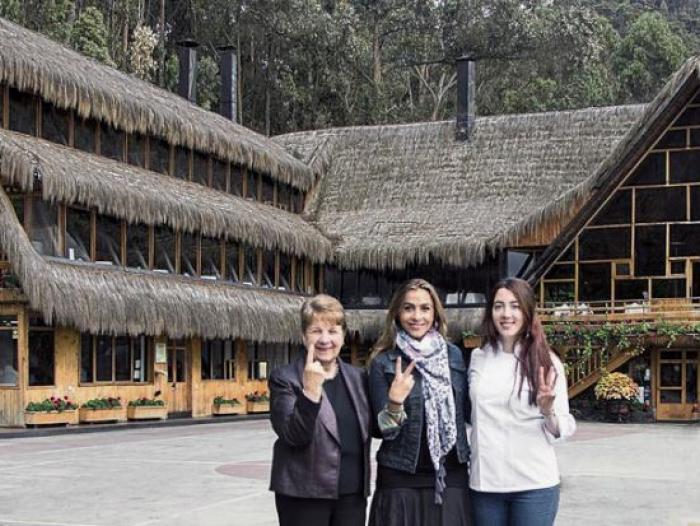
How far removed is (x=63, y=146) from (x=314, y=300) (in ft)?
74.0

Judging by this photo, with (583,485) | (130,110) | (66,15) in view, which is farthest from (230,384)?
(66,15)

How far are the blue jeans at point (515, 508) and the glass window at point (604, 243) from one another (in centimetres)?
2688

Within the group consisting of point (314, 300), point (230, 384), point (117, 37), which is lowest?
point (230, 384)

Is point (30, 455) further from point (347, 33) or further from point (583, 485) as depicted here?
point (347, 33)

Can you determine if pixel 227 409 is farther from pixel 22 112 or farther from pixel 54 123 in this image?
pixel 22 112

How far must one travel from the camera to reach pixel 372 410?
553 cm

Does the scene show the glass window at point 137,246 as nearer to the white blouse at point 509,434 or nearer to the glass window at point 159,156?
the glass window at point 159,156

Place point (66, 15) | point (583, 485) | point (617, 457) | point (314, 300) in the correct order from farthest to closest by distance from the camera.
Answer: point (66, 15), point (617, 457), point (583, 485), point (314, 300)

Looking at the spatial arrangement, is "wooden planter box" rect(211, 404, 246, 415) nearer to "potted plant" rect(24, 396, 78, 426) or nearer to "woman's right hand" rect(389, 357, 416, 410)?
"potted plant" rect(24, 396, 78, 426)

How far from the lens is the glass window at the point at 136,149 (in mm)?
29766

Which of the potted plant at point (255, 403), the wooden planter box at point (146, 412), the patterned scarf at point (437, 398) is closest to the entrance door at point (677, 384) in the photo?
the potted plant at point (255, 403)

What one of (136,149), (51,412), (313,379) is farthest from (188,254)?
(313,379)

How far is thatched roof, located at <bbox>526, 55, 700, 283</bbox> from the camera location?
30.5 metres

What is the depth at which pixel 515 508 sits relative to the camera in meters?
5.48
